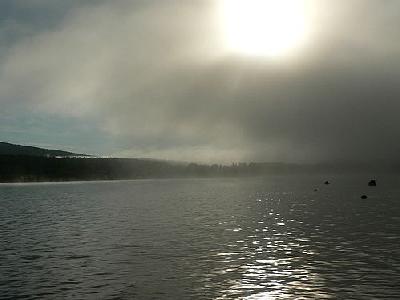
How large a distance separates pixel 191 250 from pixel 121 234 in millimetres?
22082

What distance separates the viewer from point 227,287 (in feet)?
129

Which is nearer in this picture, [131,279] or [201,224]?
[131,279]

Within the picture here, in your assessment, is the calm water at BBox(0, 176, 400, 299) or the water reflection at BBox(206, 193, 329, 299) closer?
the water reflection at BBox(206, 193, 329, 299)

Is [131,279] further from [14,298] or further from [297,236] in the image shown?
[297,236]

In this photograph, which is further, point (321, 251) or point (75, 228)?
point (75, 228)

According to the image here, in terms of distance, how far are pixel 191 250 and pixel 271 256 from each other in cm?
1068

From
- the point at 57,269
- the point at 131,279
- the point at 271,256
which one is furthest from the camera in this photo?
the point at 271,256

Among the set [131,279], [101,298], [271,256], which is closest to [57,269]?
[131,279]

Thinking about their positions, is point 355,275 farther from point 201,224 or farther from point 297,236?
point 201,224

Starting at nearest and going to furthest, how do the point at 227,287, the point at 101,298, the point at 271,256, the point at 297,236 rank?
1. the point at 101,298
2. the point at 227,287
3. the point at 271,256
4. the point at 297,236

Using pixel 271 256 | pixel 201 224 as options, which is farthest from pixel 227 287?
pixel 201 224

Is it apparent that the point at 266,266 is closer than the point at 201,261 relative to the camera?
Yes

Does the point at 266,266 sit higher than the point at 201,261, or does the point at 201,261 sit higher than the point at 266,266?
the point at 201,261

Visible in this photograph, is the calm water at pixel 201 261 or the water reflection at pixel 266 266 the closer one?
the water reflection at pixel 266 266
